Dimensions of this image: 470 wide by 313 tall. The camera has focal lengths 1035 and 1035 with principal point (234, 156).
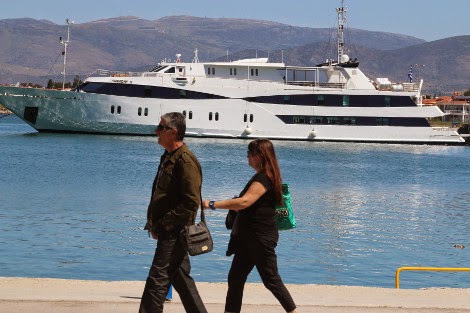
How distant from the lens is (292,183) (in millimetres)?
37562

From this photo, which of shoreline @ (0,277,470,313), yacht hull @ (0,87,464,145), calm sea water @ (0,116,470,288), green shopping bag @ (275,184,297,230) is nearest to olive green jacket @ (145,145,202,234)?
green shopping bag @ (275,184,297,230)

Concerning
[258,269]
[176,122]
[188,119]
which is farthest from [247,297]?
[188,119]

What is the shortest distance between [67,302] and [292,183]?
29087 mm

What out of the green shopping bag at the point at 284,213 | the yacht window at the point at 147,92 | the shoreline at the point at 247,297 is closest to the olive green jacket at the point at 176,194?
the green shopping bag at the point at 284,213

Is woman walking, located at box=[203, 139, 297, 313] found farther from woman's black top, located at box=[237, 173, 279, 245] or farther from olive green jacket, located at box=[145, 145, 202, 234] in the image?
olive green jacket, located at box=[145, 145, 202, 234]

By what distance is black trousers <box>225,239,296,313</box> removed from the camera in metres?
7.98

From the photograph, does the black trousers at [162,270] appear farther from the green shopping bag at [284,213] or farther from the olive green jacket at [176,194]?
the green shopping bag at [284,213]

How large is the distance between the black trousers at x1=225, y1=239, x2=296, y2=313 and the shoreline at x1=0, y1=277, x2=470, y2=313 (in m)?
0.68

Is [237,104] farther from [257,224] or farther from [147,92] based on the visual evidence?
[257,224]

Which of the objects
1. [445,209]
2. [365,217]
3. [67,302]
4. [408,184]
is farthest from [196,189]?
[408,184]

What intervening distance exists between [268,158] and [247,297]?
83.1 inches

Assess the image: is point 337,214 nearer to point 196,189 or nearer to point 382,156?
point 196,189

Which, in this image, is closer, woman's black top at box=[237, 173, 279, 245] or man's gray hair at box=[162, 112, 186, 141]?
man's gray hair at box=[162, 112, 186, 141]

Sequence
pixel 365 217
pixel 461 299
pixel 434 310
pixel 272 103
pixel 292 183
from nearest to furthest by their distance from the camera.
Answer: pixel 434 310
pixel 461 299
pixel 365 217
pixel 292 183
pixel 272 103
